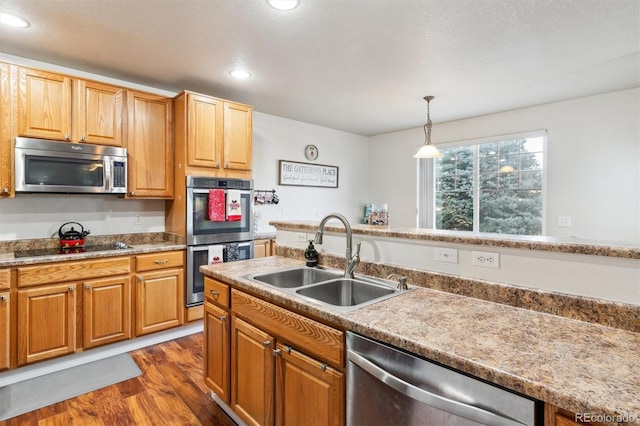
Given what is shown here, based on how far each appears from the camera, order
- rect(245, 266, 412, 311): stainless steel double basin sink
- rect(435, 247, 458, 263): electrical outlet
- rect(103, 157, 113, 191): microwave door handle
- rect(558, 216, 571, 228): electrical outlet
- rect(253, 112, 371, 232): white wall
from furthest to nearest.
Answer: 1. rect(253, 112, 371, 232): white wall
2. rect(558, 216, 571, 228): electrical outlet
3. rect(103, 157, 113, 191): microwave door handle
4. rect(245, 266, 412, 311): stainless steel double basin sink
5. rect(435, 247, 458, 263): electrical outlet

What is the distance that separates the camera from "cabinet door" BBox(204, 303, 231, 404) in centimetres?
186

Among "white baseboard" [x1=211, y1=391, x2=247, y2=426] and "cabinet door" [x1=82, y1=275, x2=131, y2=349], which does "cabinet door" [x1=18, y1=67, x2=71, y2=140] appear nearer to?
"cabinet door" [x1=82, y1=275, x2=131, y2=349]

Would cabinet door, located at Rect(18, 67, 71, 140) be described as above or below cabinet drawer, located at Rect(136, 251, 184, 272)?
above

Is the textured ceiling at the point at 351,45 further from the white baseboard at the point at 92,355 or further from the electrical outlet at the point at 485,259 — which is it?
the white baseboard at the point at 92,355

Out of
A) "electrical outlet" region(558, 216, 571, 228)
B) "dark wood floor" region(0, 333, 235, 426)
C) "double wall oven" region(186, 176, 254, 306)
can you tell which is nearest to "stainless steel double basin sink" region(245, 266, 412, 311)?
"dark wood floor" region(0, 333, 235, 426)

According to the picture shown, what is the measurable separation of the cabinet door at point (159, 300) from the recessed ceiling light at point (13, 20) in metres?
1.99

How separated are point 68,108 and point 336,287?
8.71ft

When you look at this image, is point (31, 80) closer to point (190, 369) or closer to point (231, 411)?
point (190, 369)

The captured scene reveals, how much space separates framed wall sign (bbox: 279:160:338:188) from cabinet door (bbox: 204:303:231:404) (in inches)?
111

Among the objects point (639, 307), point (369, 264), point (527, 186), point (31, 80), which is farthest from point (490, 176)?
point (31, 80)

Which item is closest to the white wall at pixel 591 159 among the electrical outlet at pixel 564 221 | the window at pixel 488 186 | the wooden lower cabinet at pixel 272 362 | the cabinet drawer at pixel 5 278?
the electrical outlet at pixel 564 221

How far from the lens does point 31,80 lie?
2504 mm

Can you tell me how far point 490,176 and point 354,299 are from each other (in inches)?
142

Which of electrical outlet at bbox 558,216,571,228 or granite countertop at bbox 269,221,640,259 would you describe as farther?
electrical outlet at bbox 558,216,571,228
